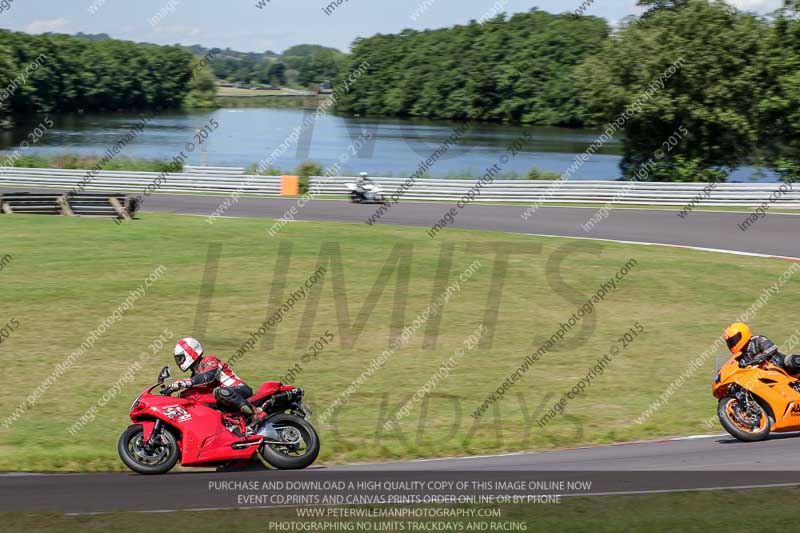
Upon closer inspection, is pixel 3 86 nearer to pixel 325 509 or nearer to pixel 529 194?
pixel 529 194

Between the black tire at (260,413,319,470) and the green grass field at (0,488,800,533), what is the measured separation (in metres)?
1.40

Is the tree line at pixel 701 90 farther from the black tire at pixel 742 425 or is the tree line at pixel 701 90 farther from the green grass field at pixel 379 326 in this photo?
the black tire at pixel 742 425

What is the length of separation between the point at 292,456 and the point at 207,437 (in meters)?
0.88

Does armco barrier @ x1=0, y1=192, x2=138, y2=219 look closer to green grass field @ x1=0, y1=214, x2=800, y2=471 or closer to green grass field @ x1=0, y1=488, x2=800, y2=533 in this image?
green grass field @ x1=0, y1=214, x2=800, y2=471

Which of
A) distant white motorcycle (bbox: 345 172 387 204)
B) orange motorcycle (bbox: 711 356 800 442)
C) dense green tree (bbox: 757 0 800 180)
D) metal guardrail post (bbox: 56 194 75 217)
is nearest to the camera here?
orange motorcycle (bbox: 711 356 800 442)

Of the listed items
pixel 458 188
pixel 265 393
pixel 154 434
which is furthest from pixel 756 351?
pixel 458 188

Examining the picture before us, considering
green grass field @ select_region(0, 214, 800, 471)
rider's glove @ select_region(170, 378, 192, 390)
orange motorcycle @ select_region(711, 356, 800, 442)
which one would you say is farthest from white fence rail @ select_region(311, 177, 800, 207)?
rider's glove @ select_region(170, 378, 192, 390)

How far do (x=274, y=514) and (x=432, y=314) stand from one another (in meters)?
10.2

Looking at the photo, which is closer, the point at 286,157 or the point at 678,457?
the point at 678,457

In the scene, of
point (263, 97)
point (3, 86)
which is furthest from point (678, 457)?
point (263, 97)

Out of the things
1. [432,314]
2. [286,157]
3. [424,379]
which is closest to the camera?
[424,379]

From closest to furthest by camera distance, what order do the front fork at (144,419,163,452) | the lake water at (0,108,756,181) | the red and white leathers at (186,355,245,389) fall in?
the front fork at (144,419,163,452) < the red and white leathers at (186,355,245,389) < the lake water at (0,108,756,181)

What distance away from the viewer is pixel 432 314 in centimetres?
1739

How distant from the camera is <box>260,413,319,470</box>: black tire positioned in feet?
29.4
